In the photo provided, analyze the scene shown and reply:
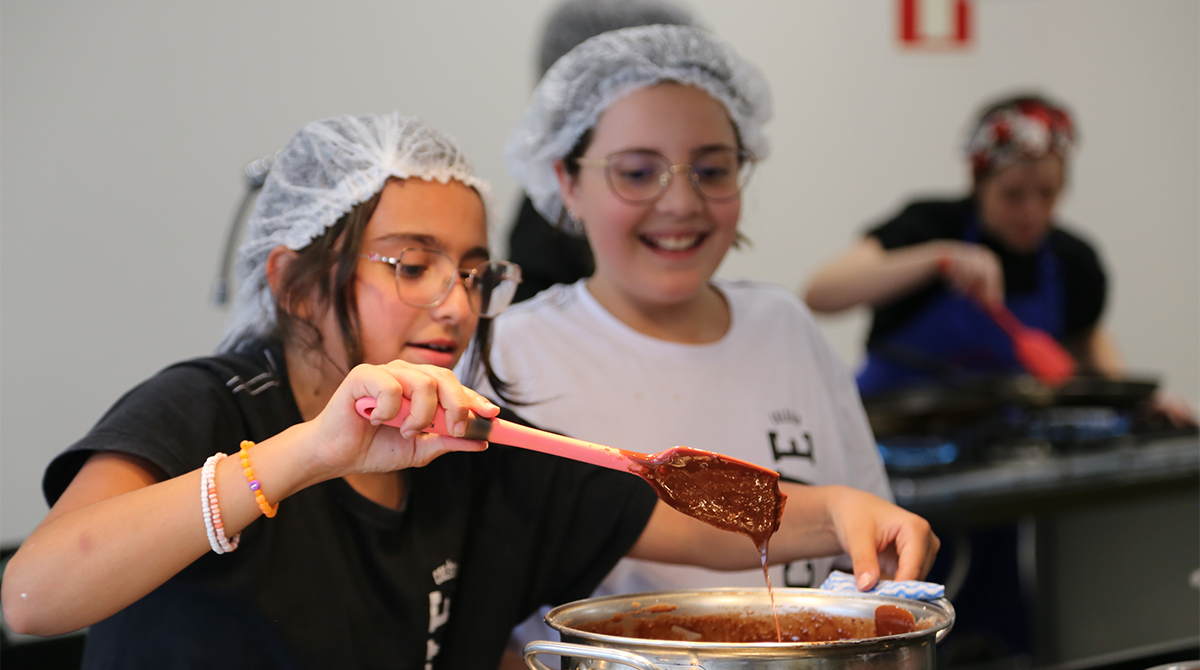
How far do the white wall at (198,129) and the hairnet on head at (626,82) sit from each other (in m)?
0.15

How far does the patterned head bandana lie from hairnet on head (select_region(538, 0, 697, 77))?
44.4 inches

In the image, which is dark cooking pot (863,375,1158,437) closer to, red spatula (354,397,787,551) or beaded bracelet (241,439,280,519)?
red spatula (354,397,787,551)

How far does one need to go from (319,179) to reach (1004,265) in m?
2.24

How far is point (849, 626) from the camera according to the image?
2.94ft

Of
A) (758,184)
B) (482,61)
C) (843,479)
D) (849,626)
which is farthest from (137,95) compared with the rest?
(849,626)

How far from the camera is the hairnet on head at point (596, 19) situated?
172 cm

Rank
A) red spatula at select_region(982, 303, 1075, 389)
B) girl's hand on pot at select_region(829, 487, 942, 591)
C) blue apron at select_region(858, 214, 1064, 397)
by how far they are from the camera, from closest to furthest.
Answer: girl's hand on pot at select_region(829, 487, 942, 591) → red spatula at select_region(982, 303, 1075, 389) → blue apron at select_region(858, 214, 1064, 397)

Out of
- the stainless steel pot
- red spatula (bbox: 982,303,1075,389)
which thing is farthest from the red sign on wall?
the stainless steel pot

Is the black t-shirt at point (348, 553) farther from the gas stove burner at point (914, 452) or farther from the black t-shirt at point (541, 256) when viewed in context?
the gas stove burner at point (914, 452)

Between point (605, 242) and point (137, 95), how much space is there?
97 cm

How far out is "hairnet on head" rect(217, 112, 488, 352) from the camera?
3.47 ft

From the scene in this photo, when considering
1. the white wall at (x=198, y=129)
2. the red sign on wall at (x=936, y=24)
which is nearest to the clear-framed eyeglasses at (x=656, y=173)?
the white wall at (x=198, y=129)

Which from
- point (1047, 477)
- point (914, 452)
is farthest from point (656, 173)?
point (1047, 477)

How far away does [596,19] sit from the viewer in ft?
5.71
